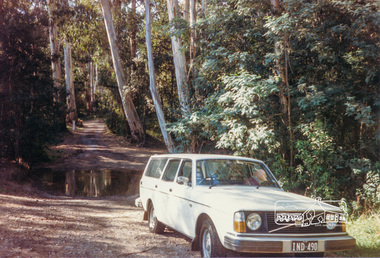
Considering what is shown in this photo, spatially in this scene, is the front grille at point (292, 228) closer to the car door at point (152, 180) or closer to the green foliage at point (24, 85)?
the car door at point (152, 180)

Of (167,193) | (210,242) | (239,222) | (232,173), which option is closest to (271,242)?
(239,222)

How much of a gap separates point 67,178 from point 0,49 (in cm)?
714

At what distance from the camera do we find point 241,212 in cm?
461

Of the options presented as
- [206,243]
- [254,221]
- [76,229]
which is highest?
[254,221]

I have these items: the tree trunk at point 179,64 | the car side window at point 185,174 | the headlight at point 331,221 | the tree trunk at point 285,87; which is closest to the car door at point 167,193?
the car side window at point 185,174

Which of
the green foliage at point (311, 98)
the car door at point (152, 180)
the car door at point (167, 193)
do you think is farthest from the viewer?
the green foliage at point (311, 98)

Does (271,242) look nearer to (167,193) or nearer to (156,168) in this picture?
(167,193)

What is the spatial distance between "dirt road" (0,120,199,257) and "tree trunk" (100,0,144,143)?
11.0m

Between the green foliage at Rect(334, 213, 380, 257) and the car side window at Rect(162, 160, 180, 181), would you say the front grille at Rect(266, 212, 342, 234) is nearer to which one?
the green foliage at Rect(334, 213, 380, 257)

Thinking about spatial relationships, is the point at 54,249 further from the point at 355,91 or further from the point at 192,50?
the point at 192,50

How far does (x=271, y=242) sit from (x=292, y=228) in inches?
16.1

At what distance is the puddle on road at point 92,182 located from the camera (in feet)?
52.1

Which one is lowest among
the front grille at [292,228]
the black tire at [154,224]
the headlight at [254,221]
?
the black tire at [154,224]

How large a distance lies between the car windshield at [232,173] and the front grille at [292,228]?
4.49ft
